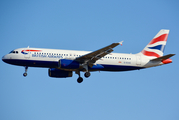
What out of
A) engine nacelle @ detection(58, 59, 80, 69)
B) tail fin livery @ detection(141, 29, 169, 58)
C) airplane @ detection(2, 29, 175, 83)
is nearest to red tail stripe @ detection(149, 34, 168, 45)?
tail fin livery @ detection(141, 29, 169, 58)

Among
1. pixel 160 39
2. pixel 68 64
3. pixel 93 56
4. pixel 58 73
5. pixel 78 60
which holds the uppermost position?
pixel 160 39

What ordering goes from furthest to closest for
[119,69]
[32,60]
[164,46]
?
[164,46] < [119,69] < [32,60]

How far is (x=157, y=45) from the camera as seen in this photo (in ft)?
157

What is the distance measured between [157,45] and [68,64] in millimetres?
16247

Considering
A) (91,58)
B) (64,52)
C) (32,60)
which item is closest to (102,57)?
(91,58)

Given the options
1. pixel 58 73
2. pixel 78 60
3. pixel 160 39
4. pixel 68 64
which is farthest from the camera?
pixel 160 39

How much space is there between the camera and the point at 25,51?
1619 inches

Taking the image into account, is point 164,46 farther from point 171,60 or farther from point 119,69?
point 119,69

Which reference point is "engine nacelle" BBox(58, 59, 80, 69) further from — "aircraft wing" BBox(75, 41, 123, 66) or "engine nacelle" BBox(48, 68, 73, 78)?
"engine nacelle" BBox(48, 68, 73, 78)

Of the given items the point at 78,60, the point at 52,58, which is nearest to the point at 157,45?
the point at 78,60

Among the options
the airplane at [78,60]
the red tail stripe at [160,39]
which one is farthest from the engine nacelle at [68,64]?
the red tail stripe at [160,39]

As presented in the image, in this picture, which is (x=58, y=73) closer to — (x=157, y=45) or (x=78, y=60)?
(x=78, y=60)

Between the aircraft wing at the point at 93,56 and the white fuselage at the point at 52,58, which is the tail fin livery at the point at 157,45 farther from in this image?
the aircraft wing at the point at 93,56

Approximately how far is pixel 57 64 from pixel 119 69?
9.45m
